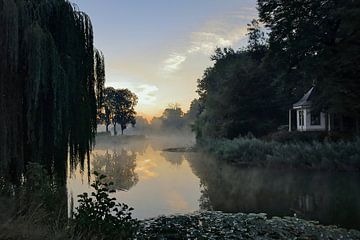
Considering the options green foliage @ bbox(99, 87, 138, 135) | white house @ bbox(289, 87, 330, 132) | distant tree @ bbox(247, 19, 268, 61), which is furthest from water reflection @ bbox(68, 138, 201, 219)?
green foliage @ bbox(99, 87, 138, 135)

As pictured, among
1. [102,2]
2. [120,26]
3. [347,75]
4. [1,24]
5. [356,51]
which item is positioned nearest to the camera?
[1,24]

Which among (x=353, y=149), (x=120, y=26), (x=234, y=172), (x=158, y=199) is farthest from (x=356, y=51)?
(x=158, y=199)

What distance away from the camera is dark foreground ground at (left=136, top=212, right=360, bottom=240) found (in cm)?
764

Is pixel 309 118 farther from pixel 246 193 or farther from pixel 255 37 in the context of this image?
pixel 255 37

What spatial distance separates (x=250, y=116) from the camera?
3650cm

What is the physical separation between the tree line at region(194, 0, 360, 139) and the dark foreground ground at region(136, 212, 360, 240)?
1390 cm

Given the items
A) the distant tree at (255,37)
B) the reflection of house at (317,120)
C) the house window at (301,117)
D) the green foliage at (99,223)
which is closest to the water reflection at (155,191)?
the green foliage at (99,223)

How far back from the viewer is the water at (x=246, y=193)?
10.7m

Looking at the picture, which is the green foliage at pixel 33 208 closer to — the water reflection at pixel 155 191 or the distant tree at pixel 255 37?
the water reflection at pixel 155 191

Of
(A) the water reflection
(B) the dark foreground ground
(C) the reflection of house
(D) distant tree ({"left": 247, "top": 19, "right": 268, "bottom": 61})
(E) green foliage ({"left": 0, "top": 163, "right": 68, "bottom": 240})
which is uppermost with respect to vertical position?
(D) distant tree ({"left": 247, "top": 19, "right": 268, "bottom": 61})

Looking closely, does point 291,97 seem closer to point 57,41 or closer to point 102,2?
point 102,2

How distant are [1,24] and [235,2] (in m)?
14.5

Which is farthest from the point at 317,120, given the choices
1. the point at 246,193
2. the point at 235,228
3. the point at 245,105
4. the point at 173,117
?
the point at 173,117

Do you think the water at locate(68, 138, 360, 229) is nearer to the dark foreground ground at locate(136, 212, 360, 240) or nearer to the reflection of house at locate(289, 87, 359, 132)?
the dark foreground ground at locate(136, 212, 360, 240)
